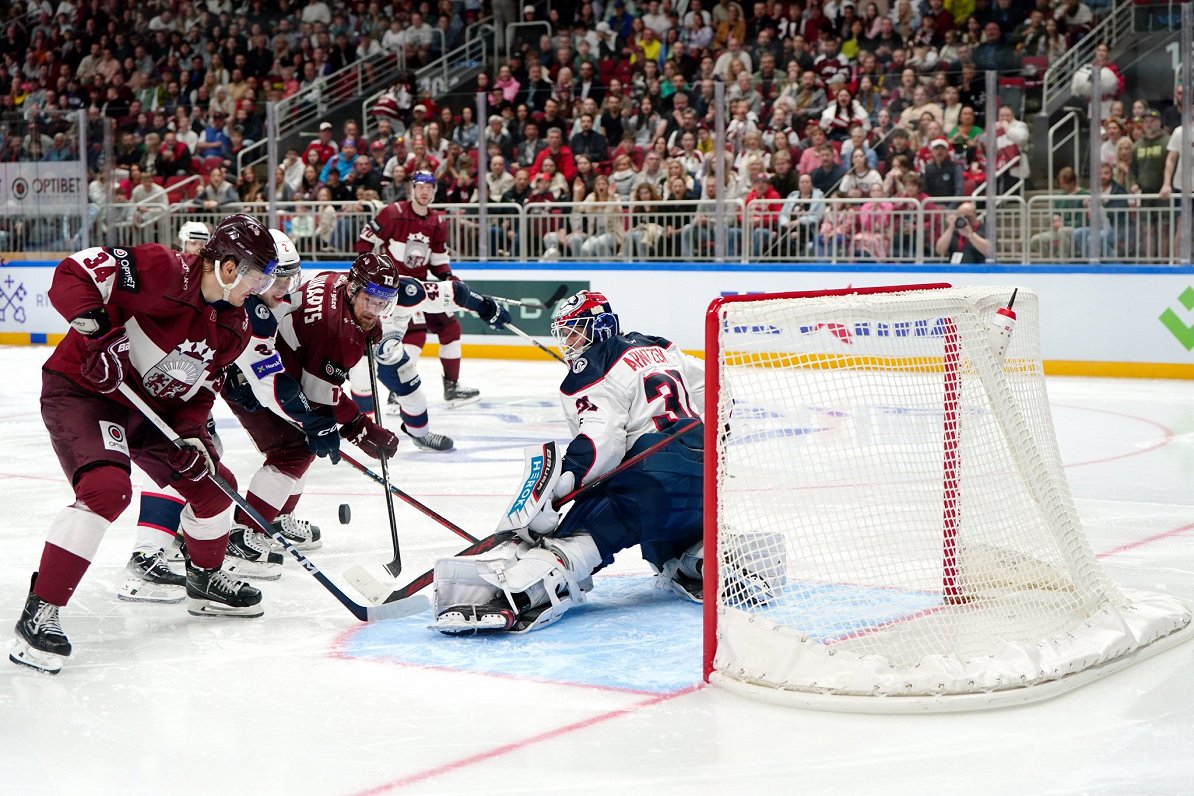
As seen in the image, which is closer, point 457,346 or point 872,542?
point 872,542

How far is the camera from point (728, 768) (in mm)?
2645

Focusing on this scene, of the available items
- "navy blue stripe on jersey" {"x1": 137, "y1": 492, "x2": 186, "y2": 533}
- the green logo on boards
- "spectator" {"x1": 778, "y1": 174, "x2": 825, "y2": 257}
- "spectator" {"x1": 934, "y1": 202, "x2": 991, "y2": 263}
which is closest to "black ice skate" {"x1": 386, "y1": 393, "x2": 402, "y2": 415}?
"spectator" {"x1": 778, "y1": 174, "x2": 825, "y2": 257}

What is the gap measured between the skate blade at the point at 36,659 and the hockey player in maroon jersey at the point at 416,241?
4.73 meters

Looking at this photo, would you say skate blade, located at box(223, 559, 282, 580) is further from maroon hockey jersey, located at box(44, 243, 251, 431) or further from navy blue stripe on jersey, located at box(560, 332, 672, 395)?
navy blue stripe on jersey, located at box(560, 332, 672, 395)

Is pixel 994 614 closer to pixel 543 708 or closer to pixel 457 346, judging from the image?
pixel 543 708

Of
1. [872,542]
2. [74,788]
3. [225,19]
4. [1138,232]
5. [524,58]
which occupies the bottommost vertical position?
[74,788]

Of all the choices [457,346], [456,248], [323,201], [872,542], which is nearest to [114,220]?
[323,201]

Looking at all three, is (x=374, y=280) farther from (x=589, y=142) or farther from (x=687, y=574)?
(x=589, y=142)

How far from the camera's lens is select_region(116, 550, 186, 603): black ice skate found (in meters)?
4.04

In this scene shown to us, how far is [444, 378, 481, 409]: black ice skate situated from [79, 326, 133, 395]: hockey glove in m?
4.94

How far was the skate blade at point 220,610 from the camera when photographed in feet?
12.6

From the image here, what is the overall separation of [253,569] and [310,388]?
1.95 feet

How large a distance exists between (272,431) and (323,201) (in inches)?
277

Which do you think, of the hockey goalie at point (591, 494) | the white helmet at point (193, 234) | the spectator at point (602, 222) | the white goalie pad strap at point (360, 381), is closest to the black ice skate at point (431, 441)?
the white goalie pad strap at point (360, 381)
